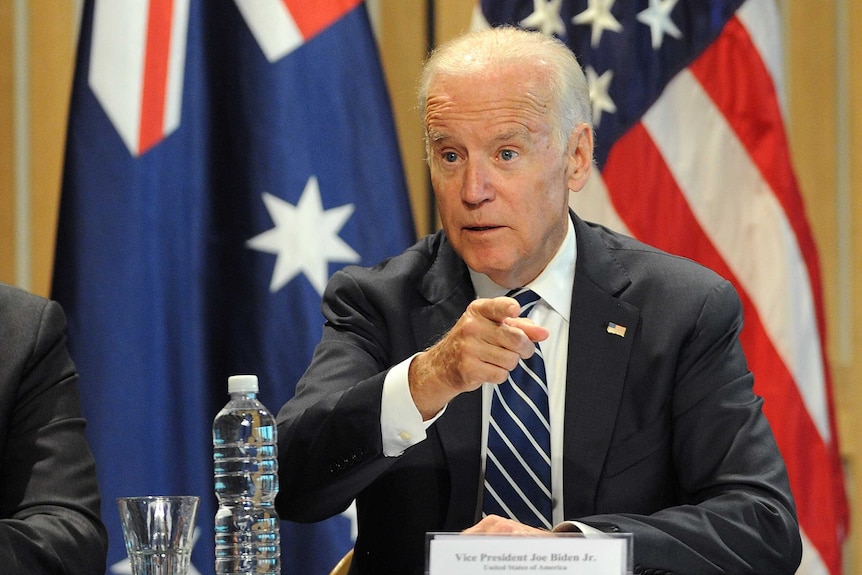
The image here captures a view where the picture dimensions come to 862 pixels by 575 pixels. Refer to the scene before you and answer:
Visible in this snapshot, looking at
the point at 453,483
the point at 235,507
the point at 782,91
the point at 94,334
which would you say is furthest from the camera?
the point at 782,91

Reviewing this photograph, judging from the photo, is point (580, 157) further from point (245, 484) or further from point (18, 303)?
point (18, 303)

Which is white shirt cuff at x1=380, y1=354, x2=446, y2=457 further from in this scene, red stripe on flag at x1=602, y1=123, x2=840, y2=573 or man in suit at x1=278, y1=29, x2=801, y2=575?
red stripe on flag at x1=602, y1=123, x2=840, y2=573

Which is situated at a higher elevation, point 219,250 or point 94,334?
point 219,250

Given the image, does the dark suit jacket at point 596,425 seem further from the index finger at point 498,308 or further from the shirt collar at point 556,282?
the index finger at point 498,308

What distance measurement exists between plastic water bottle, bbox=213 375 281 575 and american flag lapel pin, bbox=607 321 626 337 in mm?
787

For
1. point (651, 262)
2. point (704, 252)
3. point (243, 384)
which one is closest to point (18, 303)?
point (243, 384)

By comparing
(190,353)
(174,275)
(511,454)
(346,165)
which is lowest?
(511,454)

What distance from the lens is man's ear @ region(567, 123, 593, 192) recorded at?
2682 mm

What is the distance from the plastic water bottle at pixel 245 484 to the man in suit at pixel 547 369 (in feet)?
0.63

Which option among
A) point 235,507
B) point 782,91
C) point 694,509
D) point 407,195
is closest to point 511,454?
point 694,509

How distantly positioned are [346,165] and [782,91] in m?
1.49

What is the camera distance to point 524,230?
2502 mm

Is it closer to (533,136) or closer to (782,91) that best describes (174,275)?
(533,136)

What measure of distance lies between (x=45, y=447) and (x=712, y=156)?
2434mm
